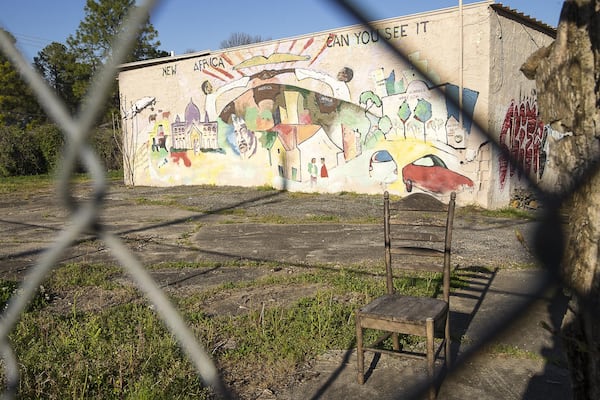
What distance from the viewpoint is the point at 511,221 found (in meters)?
9.59

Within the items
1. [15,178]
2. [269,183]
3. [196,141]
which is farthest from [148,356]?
[15,178]

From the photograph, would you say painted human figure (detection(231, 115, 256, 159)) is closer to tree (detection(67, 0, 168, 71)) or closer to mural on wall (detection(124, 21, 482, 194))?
mural on wall (detection(124, 21, 482, 194))

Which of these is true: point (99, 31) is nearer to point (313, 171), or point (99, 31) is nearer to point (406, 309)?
point (406, 309)

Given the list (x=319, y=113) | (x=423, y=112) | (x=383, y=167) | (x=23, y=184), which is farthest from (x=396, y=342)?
(x=23, y=184)

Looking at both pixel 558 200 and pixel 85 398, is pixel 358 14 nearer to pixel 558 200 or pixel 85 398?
pixel 558 200

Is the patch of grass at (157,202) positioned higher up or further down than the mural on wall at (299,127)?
further down

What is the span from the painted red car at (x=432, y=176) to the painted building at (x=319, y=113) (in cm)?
2

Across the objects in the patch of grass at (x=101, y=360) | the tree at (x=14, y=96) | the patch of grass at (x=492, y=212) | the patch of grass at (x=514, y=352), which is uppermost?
the tree at (x=14, y=96)

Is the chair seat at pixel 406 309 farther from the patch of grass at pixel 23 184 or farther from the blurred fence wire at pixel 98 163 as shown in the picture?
the patch of grass at pixel 23 184

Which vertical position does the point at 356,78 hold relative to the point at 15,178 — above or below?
above

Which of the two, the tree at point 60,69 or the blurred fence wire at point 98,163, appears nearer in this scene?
the blurred fence wire at point 98,163

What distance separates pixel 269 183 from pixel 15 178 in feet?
32.3

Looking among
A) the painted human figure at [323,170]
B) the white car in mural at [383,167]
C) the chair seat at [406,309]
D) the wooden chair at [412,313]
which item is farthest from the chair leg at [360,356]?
the painted human figure at [323,170]

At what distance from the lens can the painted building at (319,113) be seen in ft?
34.1
